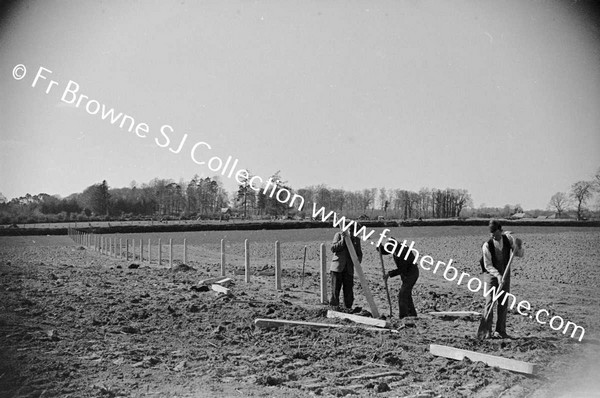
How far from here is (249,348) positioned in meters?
8.16

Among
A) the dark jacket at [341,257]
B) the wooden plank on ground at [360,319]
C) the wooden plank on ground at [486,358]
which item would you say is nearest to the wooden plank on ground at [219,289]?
the dark jacket at [341,257]

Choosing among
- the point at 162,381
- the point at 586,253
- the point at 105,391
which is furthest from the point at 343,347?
the point at 586,253

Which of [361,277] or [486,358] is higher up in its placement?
[361,277]

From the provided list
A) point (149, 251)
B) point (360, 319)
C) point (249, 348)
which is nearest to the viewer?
point (249, 348)

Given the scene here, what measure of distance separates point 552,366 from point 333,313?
3.79m

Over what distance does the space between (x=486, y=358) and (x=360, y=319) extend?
107 inches

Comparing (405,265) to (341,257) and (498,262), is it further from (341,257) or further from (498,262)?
(498,262)

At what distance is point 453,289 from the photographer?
15672 mm

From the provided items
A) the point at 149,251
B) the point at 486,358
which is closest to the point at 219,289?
the point at 486,358

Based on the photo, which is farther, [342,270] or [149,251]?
[149,251]

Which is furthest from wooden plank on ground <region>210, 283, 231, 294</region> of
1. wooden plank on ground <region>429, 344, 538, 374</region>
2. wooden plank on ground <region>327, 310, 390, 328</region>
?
wooden plank on ground <region>429, 344, 538, 374</region>

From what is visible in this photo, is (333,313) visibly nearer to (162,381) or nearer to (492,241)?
(492,241)

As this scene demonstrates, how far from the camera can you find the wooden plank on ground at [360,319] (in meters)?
9.24

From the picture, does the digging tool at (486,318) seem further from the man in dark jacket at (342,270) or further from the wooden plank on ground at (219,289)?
the wooden plank on ground at (219,289)
